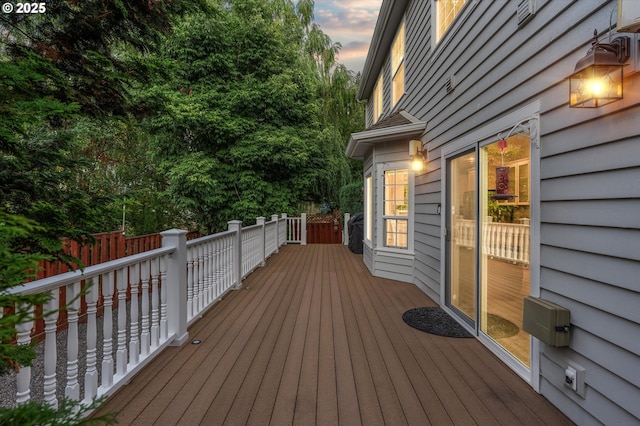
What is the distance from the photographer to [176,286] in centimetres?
302

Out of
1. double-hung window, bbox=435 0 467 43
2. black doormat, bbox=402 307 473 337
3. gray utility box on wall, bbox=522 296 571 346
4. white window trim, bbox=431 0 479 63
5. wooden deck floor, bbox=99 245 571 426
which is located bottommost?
wooden deck floor, bbox=99 245 571 426

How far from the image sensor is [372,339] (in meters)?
3.16

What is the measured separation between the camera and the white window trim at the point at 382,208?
5559 millimetres

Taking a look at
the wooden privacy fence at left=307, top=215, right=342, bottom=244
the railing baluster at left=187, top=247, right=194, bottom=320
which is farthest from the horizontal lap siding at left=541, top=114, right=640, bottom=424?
the wooden privacy fence at left=307, top=215, right=342, bottom=244

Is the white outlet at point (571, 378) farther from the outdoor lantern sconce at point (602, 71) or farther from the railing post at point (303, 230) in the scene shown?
the railing post at point (303, 230)

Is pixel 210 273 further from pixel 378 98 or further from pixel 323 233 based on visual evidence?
pixel 323 233

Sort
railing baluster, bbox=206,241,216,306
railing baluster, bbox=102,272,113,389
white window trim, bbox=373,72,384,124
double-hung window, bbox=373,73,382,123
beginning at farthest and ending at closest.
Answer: double-hung window, bbox=373,73,382,123, white window trim, bbox=373,72,384,124, railing baluster, bbox=206,241,216,306, railing baluster, bbox=102,272,113,389

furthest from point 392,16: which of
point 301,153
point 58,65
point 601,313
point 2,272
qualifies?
point 2,272

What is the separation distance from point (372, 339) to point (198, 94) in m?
9.72

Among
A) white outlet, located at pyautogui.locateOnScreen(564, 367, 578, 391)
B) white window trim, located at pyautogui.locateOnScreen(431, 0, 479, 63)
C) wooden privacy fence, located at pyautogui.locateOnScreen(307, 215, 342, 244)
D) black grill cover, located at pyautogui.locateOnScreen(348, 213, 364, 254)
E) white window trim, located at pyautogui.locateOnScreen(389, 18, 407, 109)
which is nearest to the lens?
white outlet, located at pyautogui.locateOnScreen(564, 367, 578, 391)

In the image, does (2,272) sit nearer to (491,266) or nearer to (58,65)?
(58,65)

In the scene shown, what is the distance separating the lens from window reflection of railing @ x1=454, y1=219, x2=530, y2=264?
258 centimetres

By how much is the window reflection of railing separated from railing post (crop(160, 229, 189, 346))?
271 centimetres

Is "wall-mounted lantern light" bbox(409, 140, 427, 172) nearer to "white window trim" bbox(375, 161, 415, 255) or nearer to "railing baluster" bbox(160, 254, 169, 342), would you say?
"white window trim" bbox(375, 161, 415, 255)
